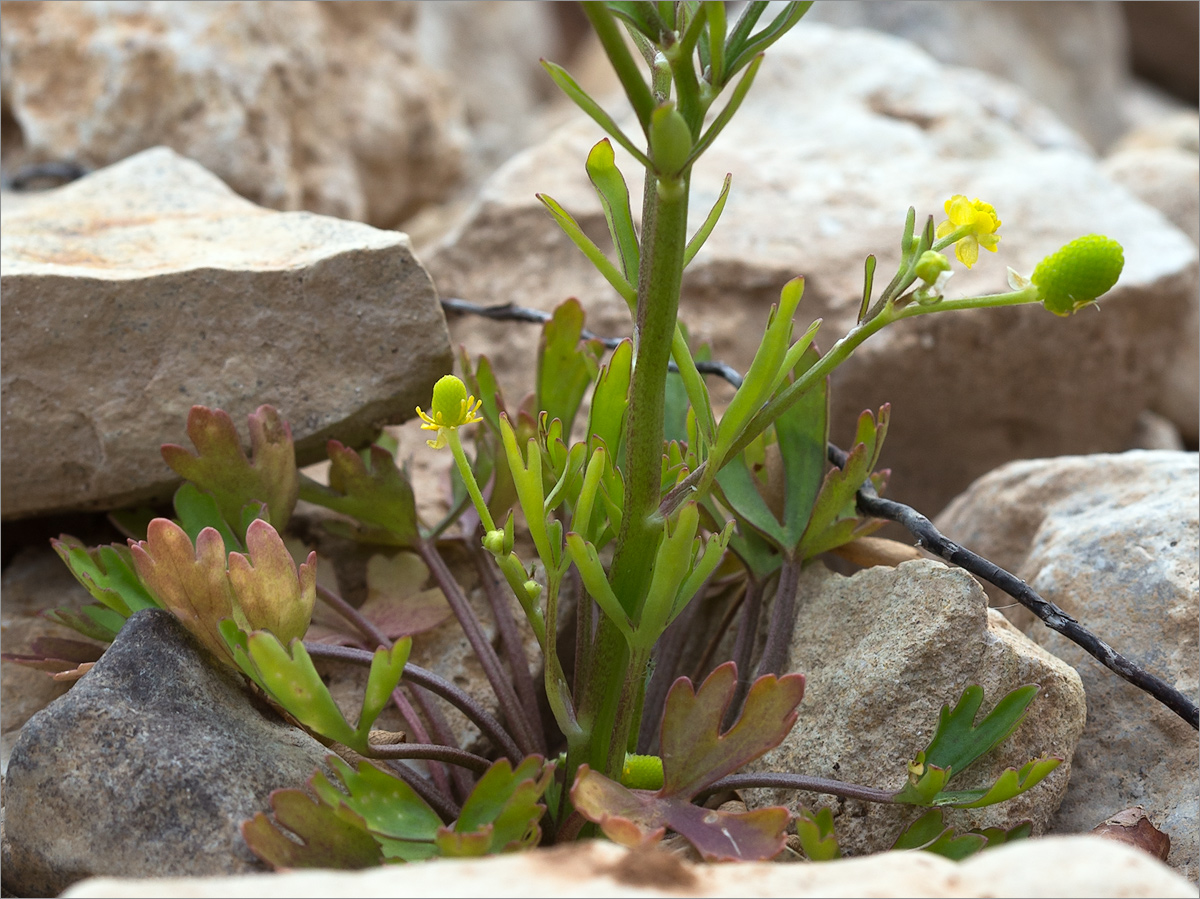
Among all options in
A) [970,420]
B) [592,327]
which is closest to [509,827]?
[592,327]

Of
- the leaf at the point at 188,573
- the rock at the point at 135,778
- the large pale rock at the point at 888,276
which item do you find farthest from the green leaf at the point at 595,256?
the large pale rock at the point at 888,276

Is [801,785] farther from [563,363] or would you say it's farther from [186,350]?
[186,350]

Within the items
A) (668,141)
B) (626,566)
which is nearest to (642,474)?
(626,566)

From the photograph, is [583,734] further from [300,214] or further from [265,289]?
[300,214]

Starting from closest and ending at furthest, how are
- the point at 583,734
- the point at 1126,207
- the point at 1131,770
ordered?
the point at 583,734 < the point at 1131,770 < the point at 1126,207

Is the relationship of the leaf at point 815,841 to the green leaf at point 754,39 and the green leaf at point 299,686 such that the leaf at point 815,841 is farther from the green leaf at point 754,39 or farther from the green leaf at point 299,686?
the green leaf at point 754,39
